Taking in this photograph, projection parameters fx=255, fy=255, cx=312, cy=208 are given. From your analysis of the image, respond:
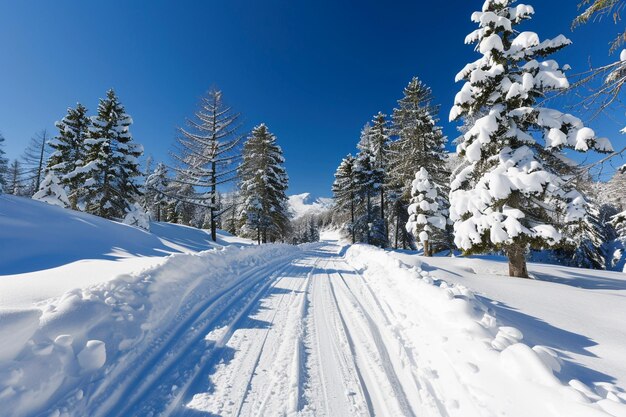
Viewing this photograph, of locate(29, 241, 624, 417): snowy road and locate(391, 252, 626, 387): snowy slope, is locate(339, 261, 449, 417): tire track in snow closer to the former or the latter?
locate(29, 241, 624, 417): snowy road

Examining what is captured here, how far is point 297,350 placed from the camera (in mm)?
3410

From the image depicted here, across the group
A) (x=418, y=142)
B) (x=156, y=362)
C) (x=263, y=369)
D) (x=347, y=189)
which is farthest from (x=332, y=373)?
(x=347, y=189)

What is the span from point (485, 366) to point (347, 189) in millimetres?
29113

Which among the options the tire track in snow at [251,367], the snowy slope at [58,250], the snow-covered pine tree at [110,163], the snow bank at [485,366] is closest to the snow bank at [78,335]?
the snowy slope at [58,250]

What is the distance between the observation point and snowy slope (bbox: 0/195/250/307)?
4.31 metres

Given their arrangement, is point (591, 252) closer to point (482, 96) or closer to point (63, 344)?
point (482, 96)

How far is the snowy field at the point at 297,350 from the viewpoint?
2305 mm

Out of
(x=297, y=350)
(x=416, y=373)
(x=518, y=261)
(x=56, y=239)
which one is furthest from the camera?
(x=56, y=239)

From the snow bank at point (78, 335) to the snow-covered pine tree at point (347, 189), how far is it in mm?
25826

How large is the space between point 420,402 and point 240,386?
6.03 feet

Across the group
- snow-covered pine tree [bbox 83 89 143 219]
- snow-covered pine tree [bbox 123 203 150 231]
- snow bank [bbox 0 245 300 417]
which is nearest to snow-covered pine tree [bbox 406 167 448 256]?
snow bank [bbox 0 245 300 417]

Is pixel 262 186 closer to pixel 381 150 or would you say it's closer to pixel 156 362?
pixel 381 150

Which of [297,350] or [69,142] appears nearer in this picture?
[297,350]

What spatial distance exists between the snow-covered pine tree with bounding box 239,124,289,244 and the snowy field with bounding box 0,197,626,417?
17.6 meters
